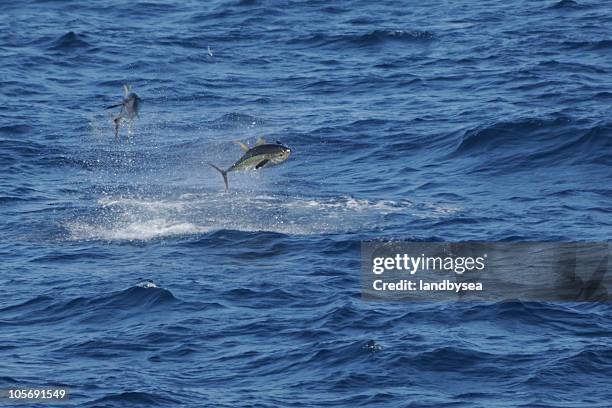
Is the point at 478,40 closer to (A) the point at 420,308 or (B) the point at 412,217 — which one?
(B) the point at 412,217

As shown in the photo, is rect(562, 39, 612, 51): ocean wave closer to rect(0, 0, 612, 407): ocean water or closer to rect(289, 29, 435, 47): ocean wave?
rect(0, 0, 612, 407): ocean water

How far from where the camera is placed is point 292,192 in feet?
161

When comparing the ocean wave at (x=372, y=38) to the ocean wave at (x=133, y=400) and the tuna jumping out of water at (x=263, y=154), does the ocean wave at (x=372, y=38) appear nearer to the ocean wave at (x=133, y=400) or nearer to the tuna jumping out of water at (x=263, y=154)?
the tuna jumping out of water at (x=263, y=154)

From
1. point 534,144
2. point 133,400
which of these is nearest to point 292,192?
point 534,144

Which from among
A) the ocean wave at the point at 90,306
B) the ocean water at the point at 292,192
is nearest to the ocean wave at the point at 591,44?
the ocean water at the point at 292,192

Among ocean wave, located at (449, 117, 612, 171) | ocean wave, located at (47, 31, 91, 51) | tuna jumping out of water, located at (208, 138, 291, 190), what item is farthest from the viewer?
ocean wave, located at (47, 31, 91, 51)

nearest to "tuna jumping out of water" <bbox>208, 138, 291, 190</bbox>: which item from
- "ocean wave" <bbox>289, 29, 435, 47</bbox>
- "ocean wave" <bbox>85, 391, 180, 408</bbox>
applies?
"ocean wave" <bbox>85, 391, 180, 408</bbox>

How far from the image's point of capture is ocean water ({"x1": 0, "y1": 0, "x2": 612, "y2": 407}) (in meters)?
34.3

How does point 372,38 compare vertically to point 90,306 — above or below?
above

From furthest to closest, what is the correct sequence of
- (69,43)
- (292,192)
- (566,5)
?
(566,5) < (69,43) < (292,192)

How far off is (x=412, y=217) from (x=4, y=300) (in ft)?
38.4

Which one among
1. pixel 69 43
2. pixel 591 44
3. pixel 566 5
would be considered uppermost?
pixel 566 5

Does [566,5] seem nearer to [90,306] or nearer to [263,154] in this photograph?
[263,154]

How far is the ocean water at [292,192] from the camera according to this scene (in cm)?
3428
